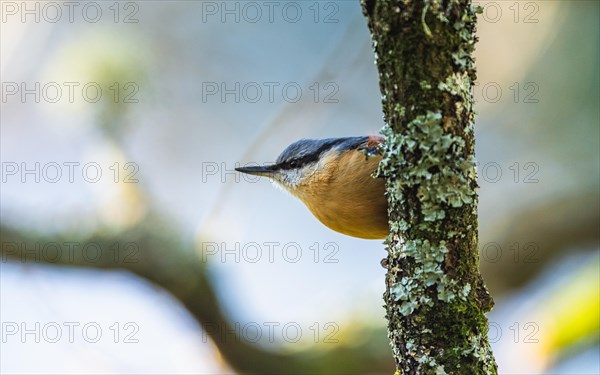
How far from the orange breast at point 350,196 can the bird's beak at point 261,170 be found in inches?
8.7

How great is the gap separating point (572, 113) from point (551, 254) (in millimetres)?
1364

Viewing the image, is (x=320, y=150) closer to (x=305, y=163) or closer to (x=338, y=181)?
(x=305, y=163)

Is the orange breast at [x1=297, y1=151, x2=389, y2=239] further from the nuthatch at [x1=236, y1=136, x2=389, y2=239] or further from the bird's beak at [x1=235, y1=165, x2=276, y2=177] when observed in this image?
the bird's beak at [x1=235, y1=165, x2=276, y2=177]

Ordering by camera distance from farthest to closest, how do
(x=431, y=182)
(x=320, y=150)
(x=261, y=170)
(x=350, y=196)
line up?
(x=261, y=170) → (x=320, y=150) → (x=350, y=196) → (x=431, y=182)

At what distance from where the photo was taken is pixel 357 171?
2318 mm

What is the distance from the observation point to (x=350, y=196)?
2324mm

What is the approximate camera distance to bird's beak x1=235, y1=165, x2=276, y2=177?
2.76 meters

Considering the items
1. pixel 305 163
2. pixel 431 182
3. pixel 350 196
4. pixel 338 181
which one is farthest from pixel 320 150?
pixel 431 182

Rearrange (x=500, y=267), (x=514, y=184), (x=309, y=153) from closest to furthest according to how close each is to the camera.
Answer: (x=309, y=153) < (x=500, y=267) < (x=514, y=184)

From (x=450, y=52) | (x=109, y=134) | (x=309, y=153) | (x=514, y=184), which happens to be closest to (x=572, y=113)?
(x=514, y=184)

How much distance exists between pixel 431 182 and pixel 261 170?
148cm

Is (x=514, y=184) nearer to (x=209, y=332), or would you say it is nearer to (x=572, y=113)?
(x=572, y=113)

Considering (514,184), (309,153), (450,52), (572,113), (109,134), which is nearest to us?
(450,52)

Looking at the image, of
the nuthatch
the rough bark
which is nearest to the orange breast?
the nuthatch
